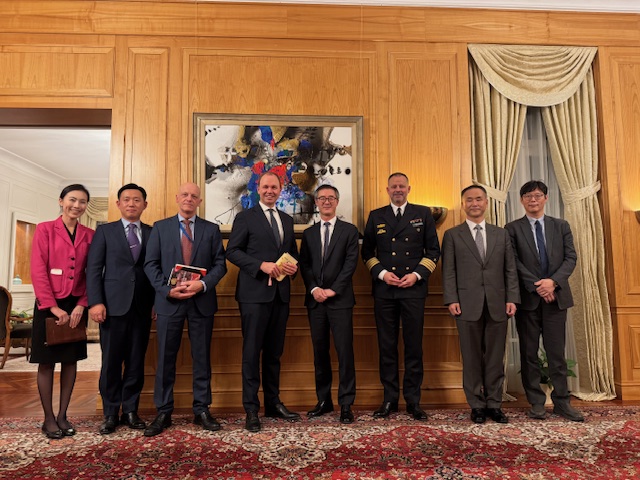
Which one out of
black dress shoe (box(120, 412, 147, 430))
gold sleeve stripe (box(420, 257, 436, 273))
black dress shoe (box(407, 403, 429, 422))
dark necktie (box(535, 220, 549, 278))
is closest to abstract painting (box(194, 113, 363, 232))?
gold sleeve stripe (box(420, 257, 436, 273))

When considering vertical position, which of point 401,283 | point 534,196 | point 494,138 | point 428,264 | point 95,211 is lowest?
point 401,283

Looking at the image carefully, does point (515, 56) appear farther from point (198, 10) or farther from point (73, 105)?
point (73, 105)

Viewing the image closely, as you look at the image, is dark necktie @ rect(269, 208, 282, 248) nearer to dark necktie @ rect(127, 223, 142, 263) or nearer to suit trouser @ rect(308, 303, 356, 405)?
suit trouser @ rect(308, 303, 356, 405)

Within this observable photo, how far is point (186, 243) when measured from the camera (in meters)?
3.16

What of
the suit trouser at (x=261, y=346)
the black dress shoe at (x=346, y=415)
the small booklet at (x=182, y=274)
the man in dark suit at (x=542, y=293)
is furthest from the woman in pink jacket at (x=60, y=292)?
the man in dark suit at (x=542, y=293)

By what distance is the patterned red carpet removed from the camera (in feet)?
7.54

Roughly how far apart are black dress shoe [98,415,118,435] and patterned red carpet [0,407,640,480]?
0.17ft

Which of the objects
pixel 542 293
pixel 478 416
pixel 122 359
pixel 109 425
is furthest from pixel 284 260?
pixel 542 293

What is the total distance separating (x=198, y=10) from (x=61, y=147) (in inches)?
197

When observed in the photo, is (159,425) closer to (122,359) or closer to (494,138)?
(122,359)

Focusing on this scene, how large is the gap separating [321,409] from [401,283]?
41.8 inches

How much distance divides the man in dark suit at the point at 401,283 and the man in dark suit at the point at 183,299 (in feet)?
3.79

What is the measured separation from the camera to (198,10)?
4156mm

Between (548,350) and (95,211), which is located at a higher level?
(95,211)
